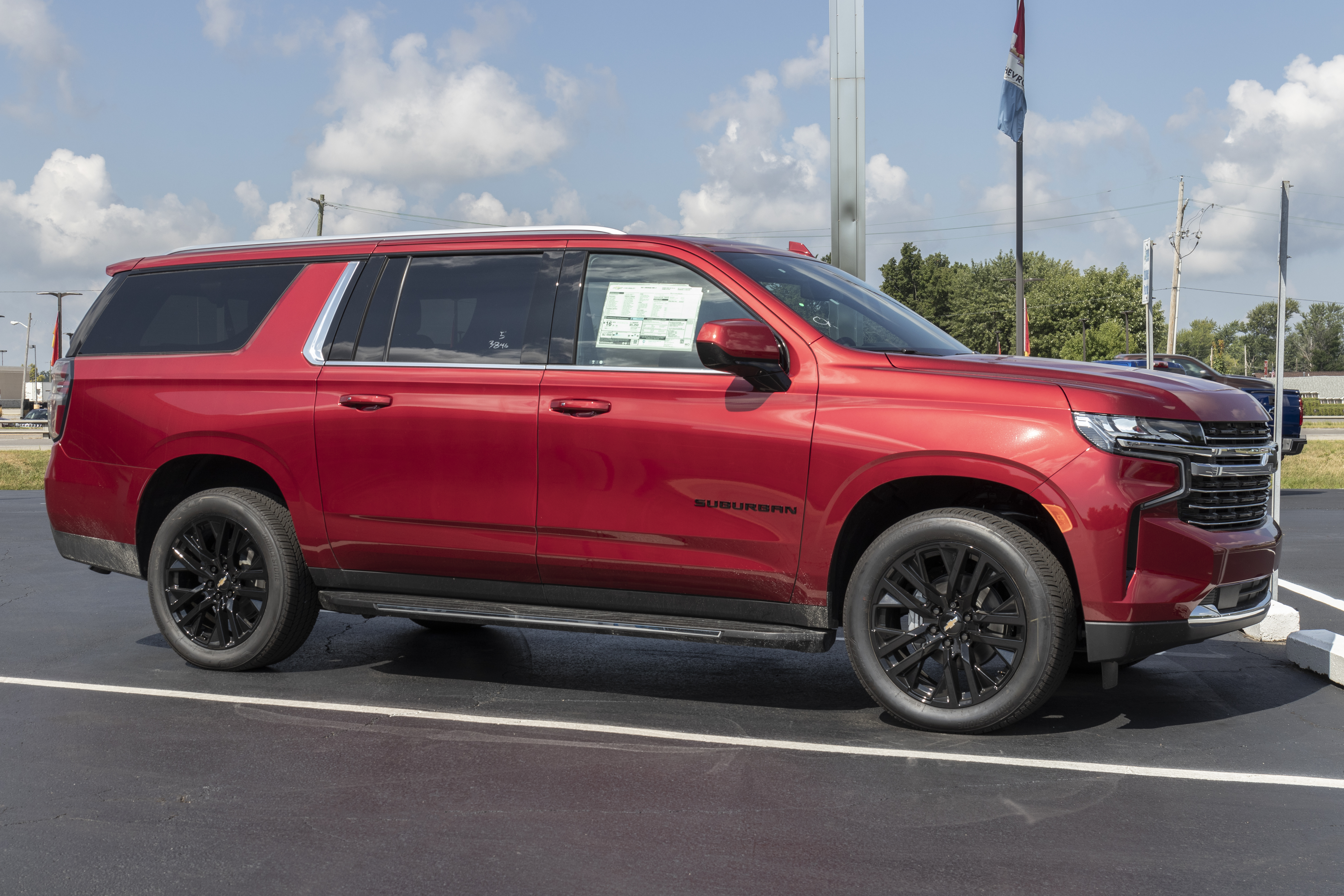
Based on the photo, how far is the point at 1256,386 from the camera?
62.2 ft

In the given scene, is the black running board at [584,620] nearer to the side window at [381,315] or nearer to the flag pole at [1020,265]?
the side window at [381,315]

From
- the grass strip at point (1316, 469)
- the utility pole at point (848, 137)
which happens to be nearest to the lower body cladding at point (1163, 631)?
the utility pole at point (848, 137)

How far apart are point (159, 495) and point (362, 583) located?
1.31m

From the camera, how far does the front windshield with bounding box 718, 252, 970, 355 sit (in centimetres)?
517

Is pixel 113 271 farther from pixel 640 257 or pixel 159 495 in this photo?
pixel 640 257

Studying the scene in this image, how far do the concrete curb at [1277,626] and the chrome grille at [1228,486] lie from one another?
205 centimetres

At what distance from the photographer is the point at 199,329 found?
20.3ft

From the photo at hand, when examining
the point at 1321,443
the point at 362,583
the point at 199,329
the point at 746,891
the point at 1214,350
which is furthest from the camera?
the point at 1214,350

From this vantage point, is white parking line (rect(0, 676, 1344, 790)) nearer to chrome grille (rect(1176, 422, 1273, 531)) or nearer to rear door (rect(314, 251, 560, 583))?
rear door (rect(314, 251, 560, 583))

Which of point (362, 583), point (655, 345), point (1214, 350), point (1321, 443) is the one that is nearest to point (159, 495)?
point (362, 583)

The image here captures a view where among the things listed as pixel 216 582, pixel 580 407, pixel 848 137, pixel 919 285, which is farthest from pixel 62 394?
pixel 919 285

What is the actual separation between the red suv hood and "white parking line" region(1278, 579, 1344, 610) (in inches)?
140

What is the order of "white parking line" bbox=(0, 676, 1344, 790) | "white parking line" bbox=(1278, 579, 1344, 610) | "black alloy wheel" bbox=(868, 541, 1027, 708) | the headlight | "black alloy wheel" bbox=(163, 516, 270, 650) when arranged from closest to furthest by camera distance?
"white parking line" bbox=(0, 676, 1344, 790) < the headlight < "black alloy wheel" bbox=(868, 541, 1027, 708) < "black alloy wheel" bbox=(163, 516, 270, 650) < "white parking line" bbox=(1278, 579, 1344, 610)

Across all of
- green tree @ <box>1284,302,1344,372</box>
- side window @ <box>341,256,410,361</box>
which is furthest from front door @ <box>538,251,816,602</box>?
green tree @ <box>1284,302,1344,372</box>
